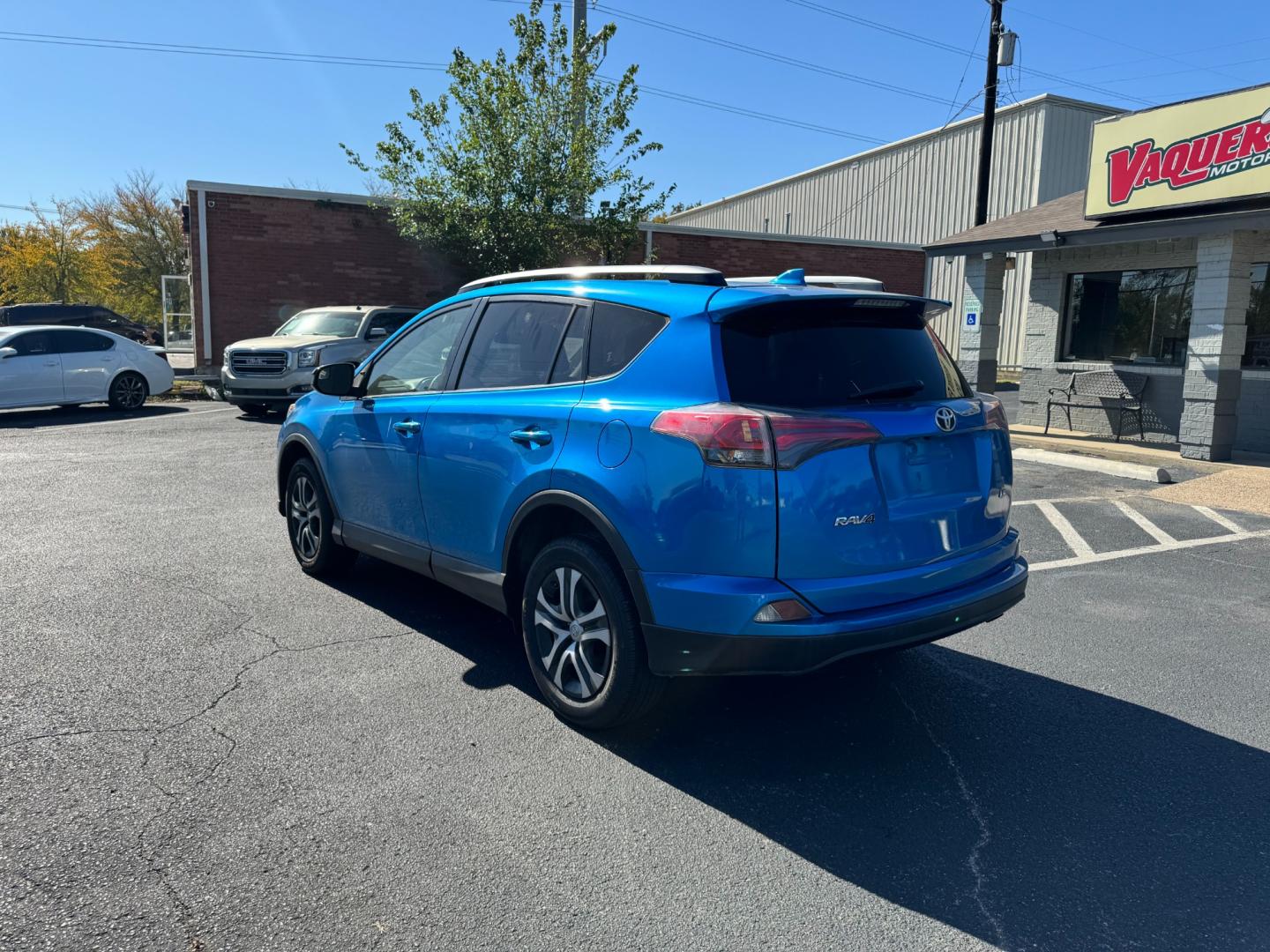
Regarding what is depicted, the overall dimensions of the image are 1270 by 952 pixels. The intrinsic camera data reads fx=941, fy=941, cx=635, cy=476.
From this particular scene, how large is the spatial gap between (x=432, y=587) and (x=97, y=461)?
6.63 meters

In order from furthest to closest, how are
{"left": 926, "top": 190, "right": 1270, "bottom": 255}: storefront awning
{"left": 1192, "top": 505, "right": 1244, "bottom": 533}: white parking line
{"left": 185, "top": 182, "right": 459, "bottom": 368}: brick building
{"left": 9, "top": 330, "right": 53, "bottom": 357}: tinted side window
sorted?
{"left": 185, "top": 182, "right": 459, "bottom": 368}: brick building → {"left": 9, "top": 330, "right": 53, "bottom": 357}: tinted side window → {"left": 926, "top": 190, "right": 1270, "bottom": 255}: storefront awning → {"left": 1192, "top": 505, "right": 1244, "bottom": 533}: white parking line

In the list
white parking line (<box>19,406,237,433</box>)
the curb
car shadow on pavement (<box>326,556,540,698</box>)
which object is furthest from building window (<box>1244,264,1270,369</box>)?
white parking line (<box>19,406,237,433</box>)

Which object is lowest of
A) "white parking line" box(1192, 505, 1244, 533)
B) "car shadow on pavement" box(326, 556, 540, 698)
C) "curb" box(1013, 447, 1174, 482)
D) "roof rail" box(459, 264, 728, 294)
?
"car shadow on pavement" box(326, 556, 540, 698)

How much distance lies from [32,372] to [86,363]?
81cm

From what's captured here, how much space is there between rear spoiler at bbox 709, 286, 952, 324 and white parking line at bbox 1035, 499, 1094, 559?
167 inches

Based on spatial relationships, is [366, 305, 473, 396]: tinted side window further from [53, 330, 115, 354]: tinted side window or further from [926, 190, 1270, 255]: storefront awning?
[53, 330, 115, 354]: tinted side window

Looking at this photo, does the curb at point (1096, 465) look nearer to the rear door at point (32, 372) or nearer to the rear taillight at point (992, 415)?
the rear taillight at point (992, 415)

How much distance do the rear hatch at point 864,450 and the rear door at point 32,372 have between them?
14785mm

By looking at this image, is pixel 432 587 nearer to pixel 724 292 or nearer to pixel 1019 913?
pixel 724 292

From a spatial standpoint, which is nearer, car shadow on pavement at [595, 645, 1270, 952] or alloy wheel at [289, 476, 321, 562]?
car shadow on pavement at [595, 645, 1270, 952]

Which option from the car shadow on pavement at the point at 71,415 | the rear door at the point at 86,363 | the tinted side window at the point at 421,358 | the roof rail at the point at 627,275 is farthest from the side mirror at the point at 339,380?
the rear door at the point at 86,363

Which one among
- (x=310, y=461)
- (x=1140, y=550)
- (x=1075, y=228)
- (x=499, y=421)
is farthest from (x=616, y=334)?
(x=1075, y=228)

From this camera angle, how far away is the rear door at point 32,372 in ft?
47.2

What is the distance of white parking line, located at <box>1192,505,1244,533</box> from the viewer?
8.19 metres
